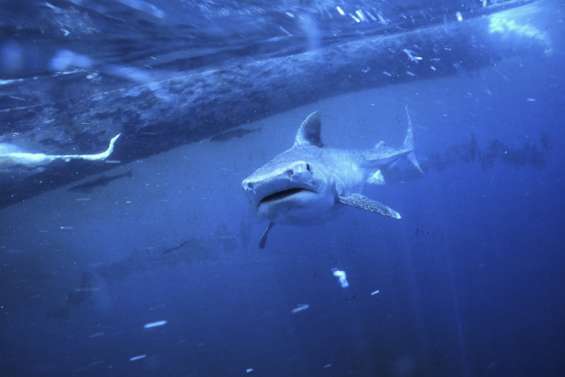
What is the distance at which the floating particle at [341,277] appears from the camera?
90.3ft

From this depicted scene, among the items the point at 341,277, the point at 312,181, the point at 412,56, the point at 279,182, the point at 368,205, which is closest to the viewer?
the point at 279,182

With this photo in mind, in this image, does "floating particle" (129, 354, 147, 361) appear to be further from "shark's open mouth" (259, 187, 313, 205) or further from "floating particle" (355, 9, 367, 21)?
"shark's open mouth" (259, 187, 313, 205)

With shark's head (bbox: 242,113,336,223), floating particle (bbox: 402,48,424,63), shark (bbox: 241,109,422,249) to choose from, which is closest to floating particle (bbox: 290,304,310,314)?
floating particle (bbox: 402,48,424,63)

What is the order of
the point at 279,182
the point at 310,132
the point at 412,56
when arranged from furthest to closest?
1. the point at 412,56
2. the point at 310,132
3. the point at 279,182

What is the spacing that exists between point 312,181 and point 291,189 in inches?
14.5

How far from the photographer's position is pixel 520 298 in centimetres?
1906

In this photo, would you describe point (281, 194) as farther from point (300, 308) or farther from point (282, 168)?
point (300, 308)

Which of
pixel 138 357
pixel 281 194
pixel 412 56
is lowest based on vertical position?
pixel 138 357

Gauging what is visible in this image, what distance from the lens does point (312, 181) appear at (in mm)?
5785

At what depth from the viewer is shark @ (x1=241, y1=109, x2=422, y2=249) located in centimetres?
538

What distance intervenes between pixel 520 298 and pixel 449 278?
17.0 ft

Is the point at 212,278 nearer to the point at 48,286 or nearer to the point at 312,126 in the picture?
the point at 48,286

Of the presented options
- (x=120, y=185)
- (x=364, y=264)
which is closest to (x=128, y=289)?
(x=120, y=185)

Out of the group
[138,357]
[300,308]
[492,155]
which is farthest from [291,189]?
[492,155]
